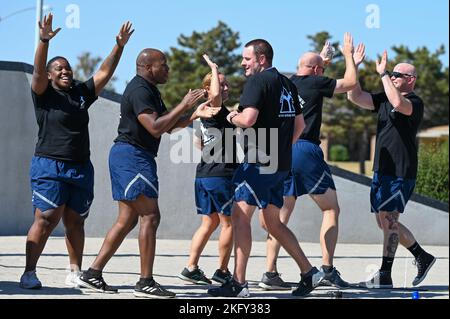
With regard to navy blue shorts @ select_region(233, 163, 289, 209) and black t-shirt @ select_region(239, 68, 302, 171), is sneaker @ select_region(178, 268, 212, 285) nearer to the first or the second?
navy blue shorts @ select_region(233, 163, 289, 209)

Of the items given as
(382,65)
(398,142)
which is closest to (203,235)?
(398,142)

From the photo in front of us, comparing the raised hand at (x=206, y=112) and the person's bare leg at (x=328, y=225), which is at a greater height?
the raised hand at (x=206, y=112)

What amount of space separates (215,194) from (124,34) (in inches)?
67.7

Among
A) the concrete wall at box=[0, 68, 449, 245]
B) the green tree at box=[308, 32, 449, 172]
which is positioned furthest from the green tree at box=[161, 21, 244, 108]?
the concrete wall at box=[0, 68, 449, 245]

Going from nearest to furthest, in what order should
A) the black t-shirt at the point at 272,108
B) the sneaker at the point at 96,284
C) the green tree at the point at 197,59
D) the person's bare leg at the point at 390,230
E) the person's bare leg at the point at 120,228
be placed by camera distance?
the black t-shirt at the point at 272,108 → the person's bare leg at the point at 120,228 → the sneaker at the point at 96,284 → the person's bare leg at the point at 390,230 → the green tree at the point at 197,59

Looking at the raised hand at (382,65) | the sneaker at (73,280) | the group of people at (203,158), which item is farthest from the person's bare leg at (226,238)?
the raised hand at (382,65)

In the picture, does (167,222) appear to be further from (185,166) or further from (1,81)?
(1,81)

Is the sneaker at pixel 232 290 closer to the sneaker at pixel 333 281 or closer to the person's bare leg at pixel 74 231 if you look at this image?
the sneaker at pixel 333 281

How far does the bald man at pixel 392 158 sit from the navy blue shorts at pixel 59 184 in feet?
8.85

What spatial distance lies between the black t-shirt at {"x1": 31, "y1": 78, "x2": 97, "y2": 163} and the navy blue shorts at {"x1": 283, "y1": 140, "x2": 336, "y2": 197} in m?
1.99

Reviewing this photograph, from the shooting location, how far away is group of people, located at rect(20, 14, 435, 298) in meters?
7.12

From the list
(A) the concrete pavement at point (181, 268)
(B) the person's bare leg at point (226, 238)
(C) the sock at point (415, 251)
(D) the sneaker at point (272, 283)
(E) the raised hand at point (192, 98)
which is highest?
(E) the raised hand at point (192, 98)

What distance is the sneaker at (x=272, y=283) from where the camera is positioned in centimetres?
814

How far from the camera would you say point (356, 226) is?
13.6 meters
